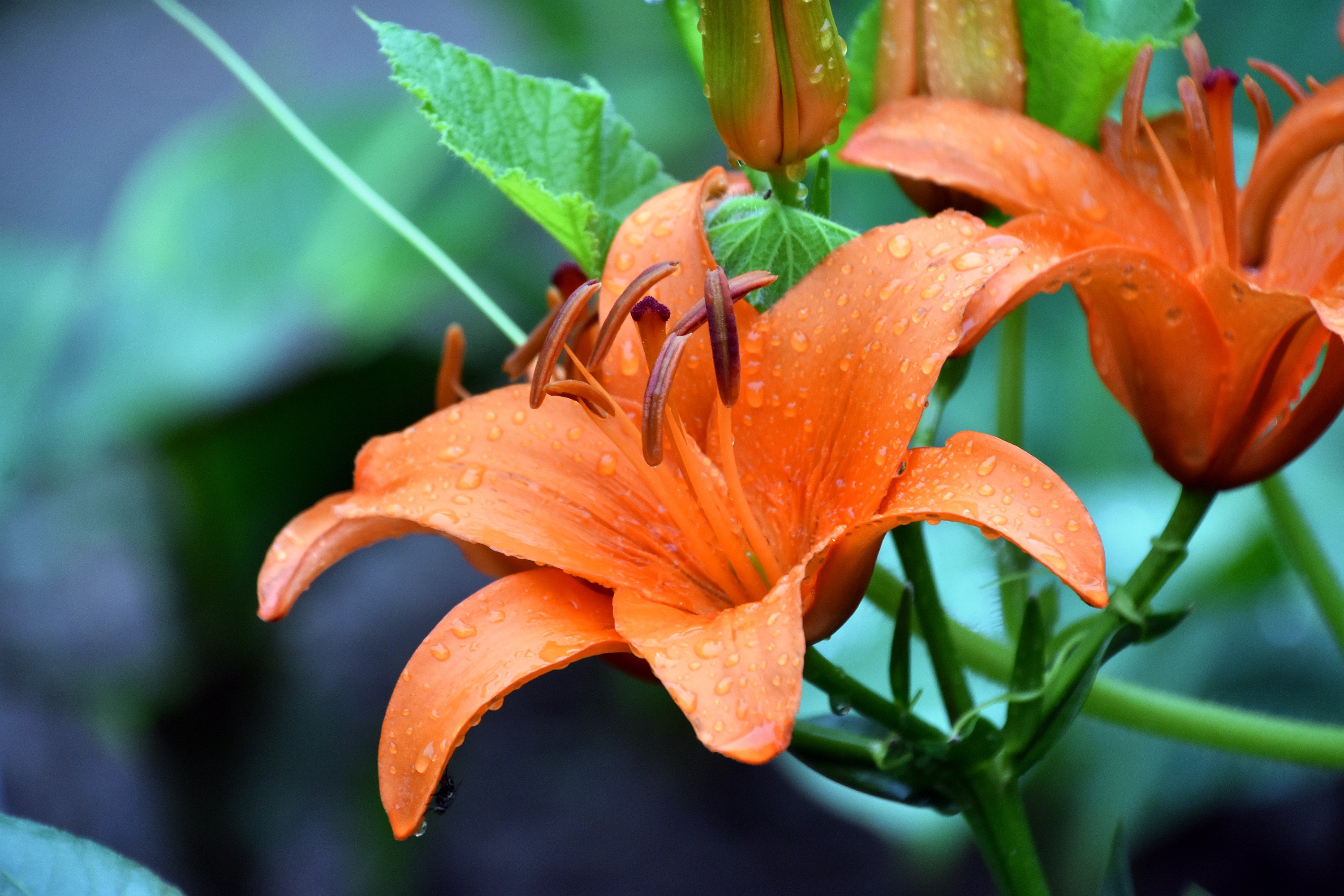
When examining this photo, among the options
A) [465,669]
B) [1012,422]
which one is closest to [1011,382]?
[1012,422]

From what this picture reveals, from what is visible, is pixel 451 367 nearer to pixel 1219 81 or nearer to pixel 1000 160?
pixel 1000 160

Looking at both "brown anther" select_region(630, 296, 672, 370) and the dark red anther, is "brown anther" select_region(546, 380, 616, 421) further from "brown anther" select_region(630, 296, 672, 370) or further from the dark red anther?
the dark red anther

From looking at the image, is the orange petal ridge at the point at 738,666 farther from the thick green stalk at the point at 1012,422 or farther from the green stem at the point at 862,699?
the thick green stalk at the point at 1012,422

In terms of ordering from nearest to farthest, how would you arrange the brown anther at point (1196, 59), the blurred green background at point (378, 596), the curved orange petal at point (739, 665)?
the curved orange petal at point (739, 665) → the brown anther at point (1196, 59) → the blurred green background at point (378, 596)

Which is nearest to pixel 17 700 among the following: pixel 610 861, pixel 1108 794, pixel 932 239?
pixel 610 861

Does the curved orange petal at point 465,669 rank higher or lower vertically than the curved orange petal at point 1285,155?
higher

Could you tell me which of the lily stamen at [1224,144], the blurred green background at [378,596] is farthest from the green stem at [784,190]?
the blurred green background at [378,596]

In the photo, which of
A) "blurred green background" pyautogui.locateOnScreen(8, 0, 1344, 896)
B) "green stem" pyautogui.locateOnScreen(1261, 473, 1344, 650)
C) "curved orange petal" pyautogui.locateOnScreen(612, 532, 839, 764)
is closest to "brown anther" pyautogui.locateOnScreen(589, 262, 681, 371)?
"curved orange petal" pyautogui.locateOnScreen(612, 532, 839, 764)

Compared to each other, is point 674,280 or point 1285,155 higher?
point 674,280
